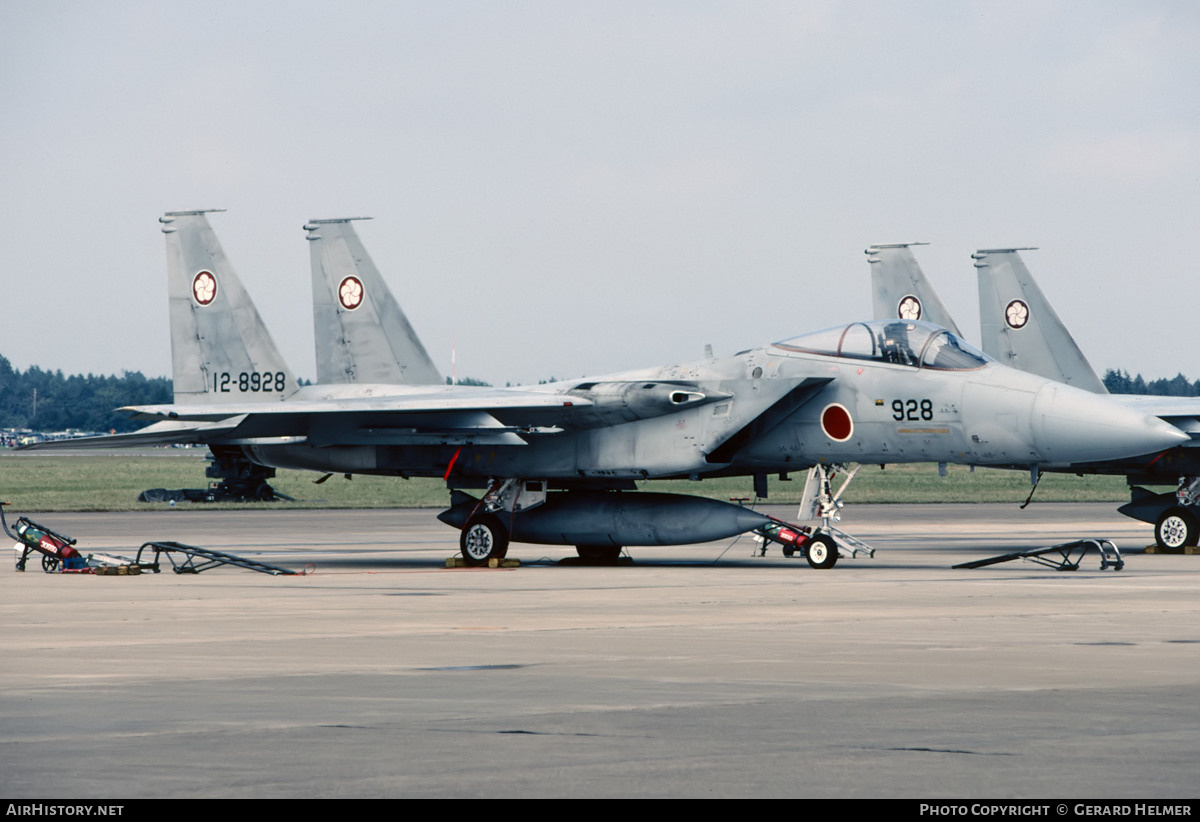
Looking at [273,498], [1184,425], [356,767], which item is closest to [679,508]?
[1184,425]

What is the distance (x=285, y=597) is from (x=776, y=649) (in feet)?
22.7

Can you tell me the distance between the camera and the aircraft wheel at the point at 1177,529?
25625mm

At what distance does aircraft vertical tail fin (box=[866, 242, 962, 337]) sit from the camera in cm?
3278

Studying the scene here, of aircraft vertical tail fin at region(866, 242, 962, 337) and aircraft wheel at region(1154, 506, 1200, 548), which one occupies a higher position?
aircraft vertical tail fin at region(866, 242, 962, 337)

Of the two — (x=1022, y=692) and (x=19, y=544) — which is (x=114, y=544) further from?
(x=1022, y=692)

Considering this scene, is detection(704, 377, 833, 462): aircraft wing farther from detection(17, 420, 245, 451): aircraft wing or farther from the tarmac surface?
detection(17, 420, 245, 451): aircraft wing

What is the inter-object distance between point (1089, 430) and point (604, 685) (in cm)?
1150

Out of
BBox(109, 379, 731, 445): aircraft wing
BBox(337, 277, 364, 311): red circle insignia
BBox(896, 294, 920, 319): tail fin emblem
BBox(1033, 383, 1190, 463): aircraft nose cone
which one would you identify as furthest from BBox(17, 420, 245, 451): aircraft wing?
BBox(896, 294, 920, 319): tail fin emblem

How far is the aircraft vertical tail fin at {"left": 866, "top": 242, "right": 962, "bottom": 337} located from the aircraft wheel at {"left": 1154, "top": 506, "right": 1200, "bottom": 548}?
803cm

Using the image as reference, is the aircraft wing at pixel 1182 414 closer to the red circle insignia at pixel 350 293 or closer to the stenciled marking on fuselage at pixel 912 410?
the stenciled marking on fuselage at pixel 912 410

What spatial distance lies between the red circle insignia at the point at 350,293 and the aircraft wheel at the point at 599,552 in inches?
231

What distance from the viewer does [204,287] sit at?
2612 centimetres

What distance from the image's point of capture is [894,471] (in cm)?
7544

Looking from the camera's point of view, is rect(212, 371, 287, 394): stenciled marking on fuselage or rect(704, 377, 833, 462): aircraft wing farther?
rect(212, 371, 287, 394): stenciled marking on fuselage
